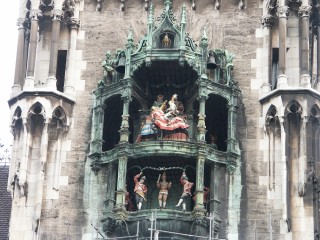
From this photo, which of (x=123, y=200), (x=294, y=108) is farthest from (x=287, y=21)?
(x=123, y=200)

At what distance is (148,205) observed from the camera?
2855cm

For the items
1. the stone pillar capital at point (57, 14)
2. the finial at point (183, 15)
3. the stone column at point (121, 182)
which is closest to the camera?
the stone column at point (121, 182)

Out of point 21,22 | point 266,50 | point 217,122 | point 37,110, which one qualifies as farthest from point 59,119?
point 266,50

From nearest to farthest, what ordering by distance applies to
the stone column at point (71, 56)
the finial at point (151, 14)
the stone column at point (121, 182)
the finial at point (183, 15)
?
the stone column at point (121, 182) < the finial at point (183, 15) < the finial at point (151, 14) < the stone column at point (71, 56)

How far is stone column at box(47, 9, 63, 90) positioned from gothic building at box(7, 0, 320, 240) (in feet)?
0.10

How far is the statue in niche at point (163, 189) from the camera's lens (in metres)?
28.2

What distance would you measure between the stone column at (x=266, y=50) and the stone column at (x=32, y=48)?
19.3 ft

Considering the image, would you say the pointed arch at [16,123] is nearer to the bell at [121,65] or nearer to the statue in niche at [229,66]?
the bell at [121,65]

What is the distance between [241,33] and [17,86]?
19.7ft

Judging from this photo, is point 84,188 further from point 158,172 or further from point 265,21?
point 265,21

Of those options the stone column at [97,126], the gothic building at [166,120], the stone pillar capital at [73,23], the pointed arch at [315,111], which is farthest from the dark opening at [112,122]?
the pointed arch at [315,111]

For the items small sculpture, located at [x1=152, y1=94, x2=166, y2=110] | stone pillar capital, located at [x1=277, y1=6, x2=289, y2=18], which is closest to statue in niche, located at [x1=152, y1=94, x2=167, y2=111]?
small sculpture, located at [x1=152, y1=94, x2=166, y2=110]

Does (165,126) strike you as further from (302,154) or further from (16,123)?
(16,123)

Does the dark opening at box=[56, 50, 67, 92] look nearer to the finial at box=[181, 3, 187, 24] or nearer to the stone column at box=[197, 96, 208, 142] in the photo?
the finial at box=[181, 3, 187, 24]
